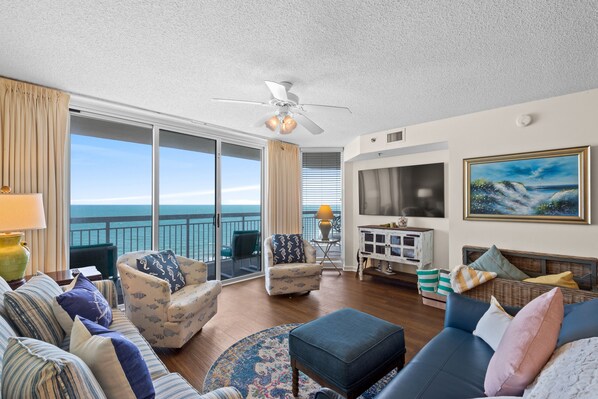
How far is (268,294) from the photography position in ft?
12.3

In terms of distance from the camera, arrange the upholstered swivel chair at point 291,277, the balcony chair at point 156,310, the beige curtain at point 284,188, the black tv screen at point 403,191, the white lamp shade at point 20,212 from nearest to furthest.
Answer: the white lamp shade at point 20,212 → the balcony chair at point 156,310 → the upholstered swivel chair at point 291,277 → the black tv screen at point 403,191 → the beige curtain at point 284,188

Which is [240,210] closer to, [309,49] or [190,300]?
Answer: [190,300]

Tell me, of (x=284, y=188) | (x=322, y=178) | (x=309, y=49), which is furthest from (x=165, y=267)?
(x=322, y=178)

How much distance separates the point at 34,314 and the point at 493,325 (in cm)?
247

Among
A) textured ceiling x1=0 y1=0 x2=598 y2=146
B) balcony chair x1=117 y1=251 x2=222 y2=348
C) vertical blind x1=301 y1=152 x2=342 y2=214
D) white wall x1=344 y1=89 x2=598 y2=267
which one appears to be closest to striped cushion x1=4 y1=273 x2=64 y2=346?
balcony chair x1=117 y1=251 x2=222 y2=348

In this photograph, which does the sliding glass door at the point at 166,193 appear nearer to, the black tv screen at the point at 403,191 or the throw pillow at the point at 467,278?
the black tv screen at the point at 403,191

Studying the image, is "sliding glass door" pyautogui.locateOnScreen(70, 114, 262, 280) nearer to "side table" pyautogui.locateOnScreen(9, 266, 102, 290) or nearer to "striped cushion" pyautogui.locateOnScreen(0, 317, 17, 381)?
"side table" pyautogui.locateOnScreen(9, 266, 102, 290)

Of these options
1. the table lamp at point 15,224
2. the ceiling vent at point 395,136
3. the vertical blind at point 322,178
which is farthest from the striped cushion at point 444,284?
the table lamp at point 15,224

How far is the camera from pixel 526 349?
3.60 ft

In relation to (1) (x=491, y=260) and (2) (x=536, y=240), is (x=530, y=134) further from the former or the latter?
(1) (x=491, y=260)

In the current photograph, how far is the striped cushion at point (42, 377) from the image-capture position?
0.68m

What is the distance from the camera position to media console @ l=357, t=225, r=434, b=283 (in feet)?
12.7

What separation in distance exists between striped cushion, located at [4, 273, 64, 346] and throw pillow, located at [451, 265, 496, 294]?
Result: 3.14 meters

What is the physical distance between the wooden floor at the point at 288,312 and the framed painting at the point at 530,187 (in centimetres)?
139
